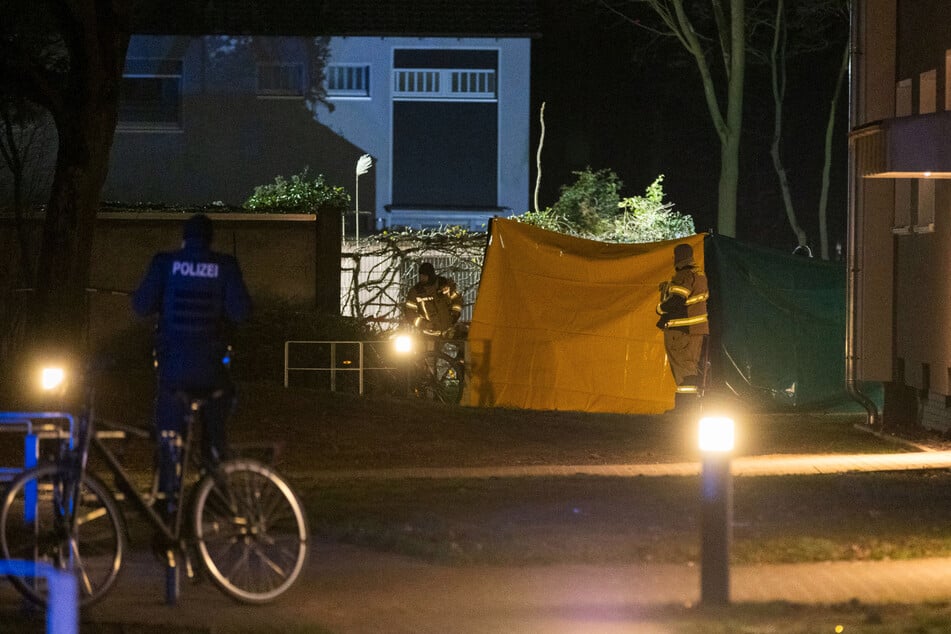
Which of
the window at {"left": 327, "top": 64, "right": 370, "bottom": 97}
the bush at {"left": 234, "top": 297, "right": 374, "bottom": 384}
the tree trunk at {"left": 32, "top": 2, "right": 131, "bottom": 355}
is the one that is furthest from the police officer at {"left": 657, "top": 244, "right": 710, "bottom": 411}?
the window at {"left": 327, "top": 64, "right": 370, "bottom": 97}

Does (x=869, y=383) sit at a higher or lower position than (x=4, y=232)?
lower

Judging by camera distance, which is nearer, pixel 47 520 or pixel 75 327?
pixel 47 520

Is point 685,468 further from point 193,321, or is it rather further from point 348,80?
point 348,80

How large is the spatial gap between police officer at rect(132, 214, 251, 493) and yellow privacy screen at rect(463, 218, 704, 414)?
30.7ft

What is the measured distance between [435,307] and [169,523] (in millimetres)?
10446

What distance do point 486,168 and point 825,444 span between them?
70.5ft

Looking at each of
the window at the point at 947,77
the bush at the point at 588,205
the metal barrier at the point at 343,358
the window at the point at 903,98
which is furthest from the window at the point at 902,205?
the bush at the point at 588,205

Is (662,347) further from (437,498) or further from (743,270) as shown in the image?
(437,498)

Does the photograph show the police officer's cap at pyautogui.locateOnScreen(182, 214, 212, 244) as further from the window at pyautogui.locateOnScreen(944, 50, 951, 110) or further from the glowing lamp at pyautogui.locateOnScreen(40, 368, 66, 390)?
the window at pyautogui.locateOnScreen(944, 50, 951, 110)

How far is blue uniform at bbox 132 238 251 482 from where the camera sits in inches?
283

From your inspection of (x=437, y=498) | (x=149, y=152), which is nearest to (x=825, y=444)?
(x=437, y=498)

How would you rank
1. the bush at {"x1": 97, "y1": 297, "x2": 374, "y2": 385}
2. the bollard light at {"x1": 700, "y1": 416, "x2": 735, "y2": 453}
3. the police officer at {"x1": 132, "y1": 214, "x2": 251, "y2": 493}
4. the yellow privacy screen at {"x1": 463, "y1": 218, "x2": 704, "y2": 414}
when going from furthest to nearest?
the bush at {"x1": 97, "y1": 297, "x2": 374, "y2": 385} < the yellow privacy screen at {"x1": 463, "y1": 218, "x2": 704, "y2": 414} < the police officer at {"x1": 132, "y1": 214, "x2": 251, "y2": 493} < the bollard light at {"x1": 700, "y1": 416, "x2": 735, "y2": 453}

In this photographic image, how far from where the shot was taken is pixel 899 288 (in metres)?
15.0

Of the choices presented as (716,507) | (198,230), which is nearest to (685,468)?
(716,507)
